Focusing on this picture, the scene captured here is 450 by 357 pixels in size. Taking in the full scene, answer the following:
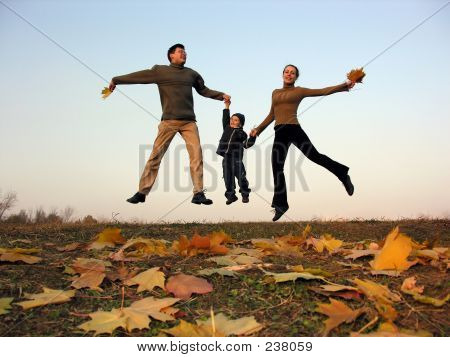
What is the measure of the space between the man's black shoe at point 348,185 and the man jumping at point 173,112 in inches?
76.6

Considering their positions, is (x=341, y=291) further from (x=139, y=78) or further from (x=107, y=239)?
(x=139, y=78)

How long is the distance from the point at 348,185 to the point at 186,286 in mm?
4515

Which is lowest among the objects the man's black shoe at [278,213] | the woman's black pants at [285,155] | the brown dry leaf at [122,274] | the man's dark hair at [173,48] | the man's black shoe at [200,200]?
the brown dry leaf at [122,274]

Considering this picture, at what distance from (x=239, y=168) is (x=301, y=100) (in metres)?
2.17

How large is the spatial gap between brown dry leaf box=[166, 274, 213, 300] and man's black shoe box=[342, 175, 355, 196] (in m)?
4.38

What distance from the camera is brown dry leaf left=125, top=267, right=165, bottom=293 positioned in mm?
2467

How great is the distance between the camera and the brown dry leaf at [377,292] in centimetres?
214

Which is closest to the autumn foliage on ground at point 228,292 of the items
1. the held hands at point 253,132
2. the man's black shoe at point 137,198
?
the man's black shoe at point 137,198

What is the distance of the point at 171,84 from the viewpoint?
20.3ft

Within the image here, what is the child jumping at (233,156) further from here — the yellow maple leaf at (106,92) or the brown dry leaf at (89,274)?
the brown dry leaf at (89,274)

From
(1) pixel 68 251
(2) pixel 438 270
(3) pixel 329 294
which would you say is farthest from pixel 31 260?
(2) pixel 438 270

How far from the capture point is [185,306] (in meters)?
2.22

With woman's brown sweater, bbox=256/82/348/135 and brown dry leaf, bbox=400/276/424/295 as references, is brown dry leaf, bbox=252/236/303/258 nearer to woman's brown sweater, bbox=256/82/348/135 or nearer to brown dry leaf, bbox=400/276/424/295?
brown dry leaf, bbox=400/276/424/295

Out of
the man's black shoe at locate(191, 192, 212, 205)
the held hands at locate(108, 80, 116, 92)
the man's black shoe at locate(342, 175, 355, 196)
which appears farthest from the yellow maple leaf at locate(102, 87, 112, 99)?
the man's black shoe at locate(342, 175, 355, 196)
